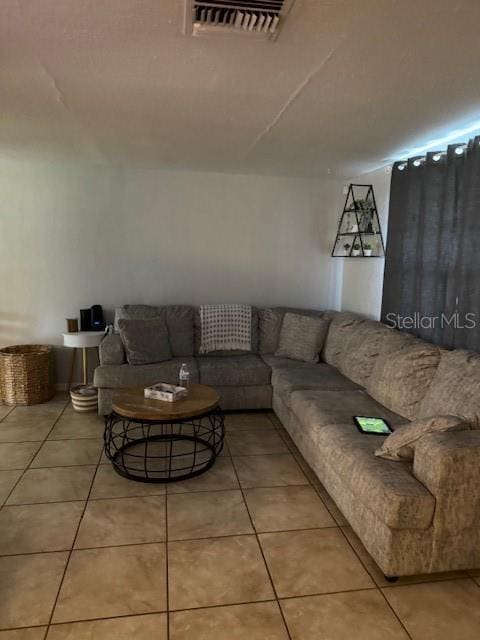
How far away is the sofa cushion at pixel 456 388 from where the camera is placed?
219 cm

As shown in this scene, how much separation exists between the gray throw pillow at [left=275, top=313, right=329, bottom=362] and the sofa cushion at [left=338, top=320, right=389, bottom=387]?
333 mm

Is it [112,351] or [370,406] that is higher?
[112,351]

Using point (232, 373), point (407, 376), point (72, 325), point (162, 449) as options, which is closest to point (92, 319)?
point (72, 325)

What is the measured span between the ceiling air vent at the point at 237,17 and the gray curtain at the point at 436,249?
166cm

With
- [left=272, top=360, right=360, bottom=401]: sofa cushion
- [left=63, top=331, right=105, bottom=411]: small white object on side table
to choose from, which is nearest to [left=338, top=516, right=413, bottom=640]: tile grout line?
[left=272, top=360, right=360, bottom=401]: sofa cushion

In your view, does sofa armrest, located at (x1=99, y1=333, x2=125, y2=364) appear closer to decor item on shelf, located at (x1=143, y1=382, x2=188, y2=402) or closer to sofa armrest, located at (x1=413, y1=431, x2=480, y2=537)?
decor item on shelf, located at (x1=143, y1=382, x2=188, y2=402)

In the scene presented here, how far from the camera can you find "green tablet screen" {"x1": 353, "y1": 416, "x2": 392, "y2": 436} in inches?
95.9

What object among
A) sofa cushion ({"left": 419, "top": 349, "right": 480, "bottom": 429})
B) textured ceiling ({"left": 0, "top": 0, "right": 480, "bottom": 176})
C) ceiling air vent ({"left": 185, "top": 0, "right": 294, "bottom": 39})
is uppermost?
textured ceiling ({"left": 0, "top": 0, "right": 480, "bottom": 176})

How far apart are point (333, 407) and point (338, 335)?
1209 millimetres

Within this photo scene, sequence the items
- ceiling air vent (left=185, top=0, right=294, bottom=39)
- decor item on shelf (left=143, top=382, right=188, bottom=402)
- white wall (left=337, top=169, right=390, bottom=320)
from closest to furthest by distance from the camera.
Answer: ceiling air vent (left=185, top=0, right=294, bottom=39)
decor item on shelf (left=143, top=382, right=188, bottom=402)
white wall (left=337, top=169, right=390, bottom=320)

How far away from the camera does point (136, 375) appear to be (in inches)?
143

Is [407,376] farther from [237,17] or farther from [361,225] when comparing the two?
[237,17]

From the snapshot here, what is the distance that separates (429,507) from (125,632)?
1.29 meters

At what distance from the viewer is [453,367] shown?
98.0 inches
